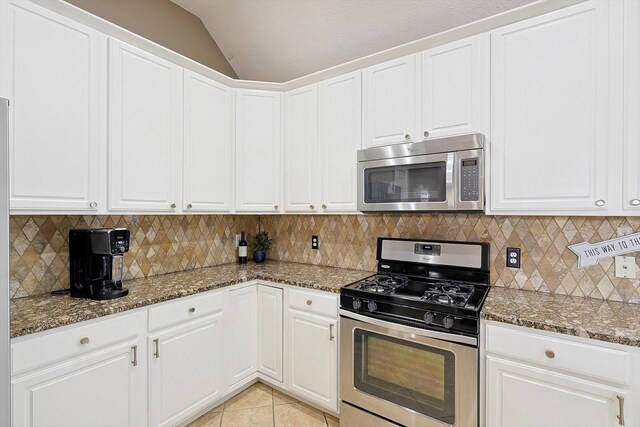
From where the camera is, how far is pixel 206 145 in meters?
2.44

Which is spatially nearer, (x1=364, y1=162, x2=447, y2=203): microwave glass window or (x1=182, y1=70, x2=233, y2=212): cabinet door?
(x1=364, y1=162, x2=447, y2=203): microwave glass window

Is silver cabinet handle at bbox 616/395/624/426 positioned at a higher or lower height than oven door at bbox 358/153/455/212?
lower

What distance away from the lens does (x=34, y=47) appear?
156 centimetres

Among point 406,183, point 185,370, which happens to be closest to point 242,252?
point 185,370

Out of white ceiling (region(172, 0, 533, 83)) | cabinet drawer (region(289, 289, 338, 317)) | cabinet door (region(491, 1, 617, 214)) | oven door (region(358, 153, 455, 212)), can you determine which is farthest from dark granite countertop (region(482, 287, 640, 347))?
white ceiling (region(172, 0, 533, 83))

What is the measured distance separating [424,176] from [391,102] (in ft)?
1.94

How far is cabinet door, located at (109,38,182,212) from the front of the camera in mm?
1889

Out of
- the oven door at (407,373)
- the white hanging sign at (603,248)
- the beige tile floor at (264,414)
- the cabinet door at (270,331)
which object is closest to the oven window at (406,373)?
the oven door at (407,373)

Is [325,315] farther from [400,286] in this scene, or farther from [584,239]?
[584,239]

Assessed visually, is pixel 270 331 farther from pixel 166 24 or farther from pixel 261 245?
pixel 166 24

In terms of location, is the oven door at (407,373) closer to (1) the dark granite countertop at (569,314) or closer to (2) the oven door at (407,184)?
(1) the dark granite countertop at (569,314)

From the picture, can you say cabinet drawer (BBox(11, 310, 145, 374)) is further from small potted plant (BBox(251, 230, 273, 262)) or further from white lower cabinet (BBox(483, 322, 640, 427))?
white lower cabinet (BBox(483, 322, 640, 427))

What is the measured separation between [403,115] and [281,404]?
7.51ft

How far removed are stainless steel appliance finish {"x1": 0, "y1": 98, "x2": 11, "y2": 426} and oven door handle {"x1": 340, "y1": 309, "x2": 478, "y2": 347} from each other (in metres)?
1.54
